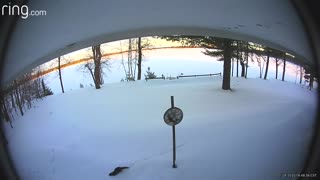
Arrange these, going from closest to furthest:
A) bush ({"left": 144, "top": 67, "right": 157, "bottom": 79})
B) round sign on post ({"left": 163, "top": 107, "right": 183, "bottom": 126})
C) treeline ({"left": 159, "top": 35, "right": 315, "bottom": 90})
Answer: round sign on post ({"left": 163, "top": 107, "right": 183, "bottom": 126}), treeline ({"left": 159, "top": 35, "right": 315, "bottom": 90}), bush ({"left": 144, "top": 67, "right": 157, "bottom": 79})

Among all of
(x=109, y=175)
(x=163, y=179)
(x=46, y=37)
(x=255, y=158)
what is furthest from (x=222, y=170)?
(x=46, y=37)

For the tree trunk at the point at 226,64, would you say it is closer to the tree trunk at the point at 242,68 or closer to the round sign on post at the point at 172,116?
the tree trunk at the point at 242,68

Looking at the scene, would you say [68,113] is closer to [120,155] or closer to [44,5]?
[120,155]

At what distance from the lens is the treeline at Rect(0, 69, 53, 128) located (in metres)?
4.11

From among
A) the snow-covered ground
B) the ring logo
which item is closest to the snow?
the snow-covered ground

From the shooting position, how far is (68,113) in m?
10.6

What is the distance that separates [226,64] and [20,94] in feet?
27.9

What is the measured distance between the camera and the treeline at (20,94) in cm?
411

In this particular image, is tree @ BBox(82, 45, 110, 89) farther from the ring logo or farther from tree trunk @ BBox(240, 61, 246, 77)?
the ring logo

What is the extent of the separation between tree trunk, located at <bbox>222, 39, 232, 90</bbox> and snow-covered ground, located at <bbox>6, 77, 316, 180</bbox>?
337mm

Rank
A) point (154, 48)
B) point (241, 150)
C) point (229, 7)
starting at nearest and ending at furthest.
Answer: point (229, 7) → point (241, 150) → point (154, 48)

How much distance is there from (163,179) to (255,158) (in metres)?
2.08

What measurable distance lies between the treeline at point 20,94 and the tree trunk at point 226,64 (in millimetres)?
6165

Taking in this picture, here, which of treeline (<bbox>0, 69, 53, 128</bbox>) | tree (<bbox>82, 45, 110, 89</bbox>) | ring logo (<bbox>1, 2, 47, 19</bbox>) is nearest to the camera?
ring logo (<bbox>1, 2, 47, 19</bbox>)
